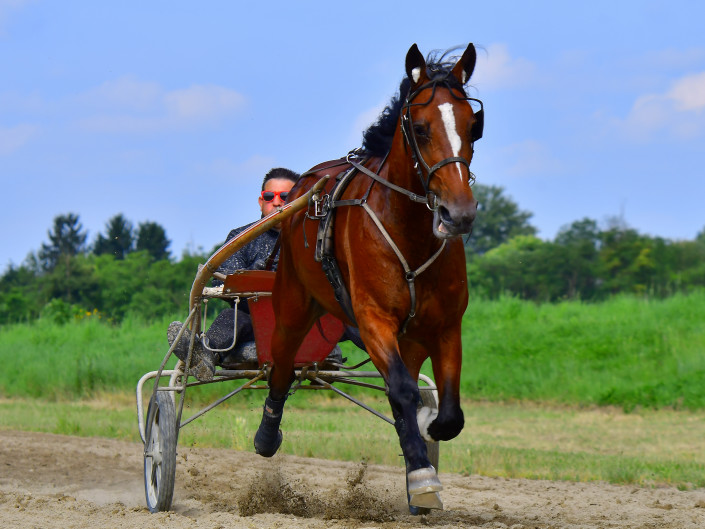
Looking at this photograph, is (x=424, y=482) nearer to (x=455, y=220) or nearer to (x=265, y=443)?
(x=455, y=220)

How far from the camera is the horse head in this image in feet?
11.3

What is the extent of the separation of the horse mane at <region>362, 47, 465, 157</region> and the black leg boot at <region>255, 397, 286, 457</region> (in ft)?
5.71

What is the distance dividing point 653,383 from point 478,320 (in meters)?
4.18

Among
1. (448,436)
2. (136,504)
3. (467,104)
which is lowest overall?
(136,504)

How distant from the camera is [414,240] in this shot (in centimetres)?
386

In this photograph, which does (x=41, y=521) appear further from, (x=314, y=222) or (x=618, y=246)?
(x=618, y=246)

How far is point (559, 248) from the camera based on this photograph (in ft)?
105

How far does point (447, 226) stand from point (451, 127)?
45 centimetres

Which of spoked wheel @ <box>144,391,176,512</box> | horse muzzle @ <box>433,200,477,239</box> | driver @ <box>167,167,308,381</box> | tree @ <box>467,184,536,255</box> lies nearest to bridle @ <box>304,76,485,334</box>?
horse muzzle @ <box>433,200,477,239</box>

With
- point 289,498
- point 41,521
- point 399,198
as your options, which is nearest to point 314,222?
point 399,198

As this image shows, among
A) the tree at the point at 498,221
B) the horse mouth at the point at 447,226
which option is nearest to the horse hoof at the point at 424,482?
the horse mouth at the point at 447,226

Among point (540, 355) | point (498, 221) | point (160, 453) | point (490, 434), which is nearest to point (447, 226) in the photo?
point (160, 453)

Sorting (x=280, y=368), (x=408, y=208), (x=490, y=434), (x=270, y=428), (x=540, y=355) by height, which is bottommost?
(x=490, y=434)

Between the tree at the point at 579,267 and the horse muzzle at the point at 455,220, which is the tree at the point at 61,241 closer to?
the tree at the point at 579,267
